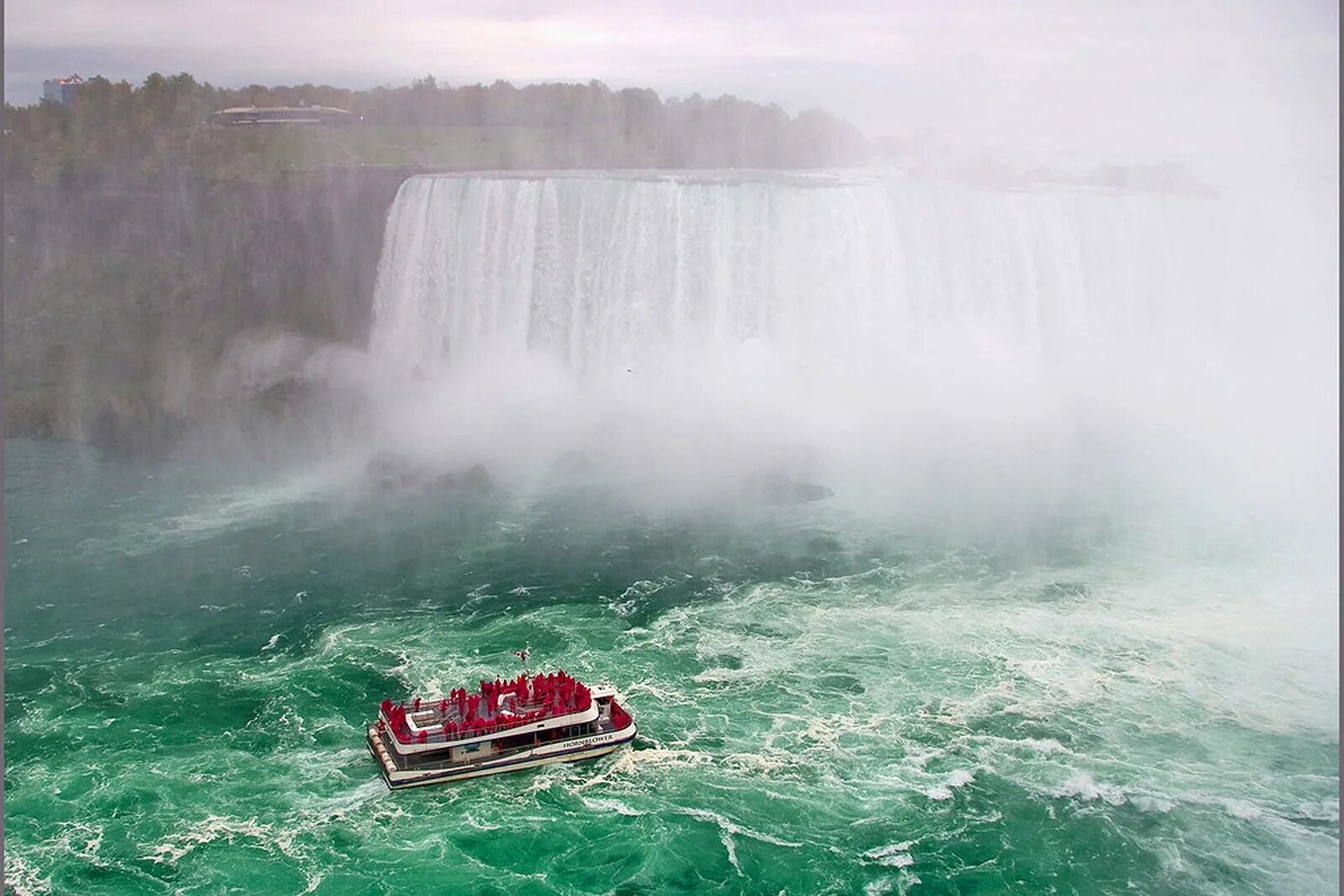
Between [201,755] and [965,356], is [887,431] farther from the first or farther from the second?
[201,755]

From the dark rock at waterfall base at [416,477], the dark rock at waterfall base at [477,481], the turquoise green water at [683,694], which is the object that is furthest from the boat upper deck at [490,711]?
the dark rock at waterfall base at [416,477]

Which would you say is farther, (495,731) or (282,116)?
(282,116)

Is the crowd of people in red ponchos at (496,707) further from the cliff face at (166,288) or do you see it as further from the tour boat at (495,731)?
the cliff face at (166,288)

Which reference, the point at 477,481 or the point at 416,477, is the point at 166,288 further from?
the point at 477,481

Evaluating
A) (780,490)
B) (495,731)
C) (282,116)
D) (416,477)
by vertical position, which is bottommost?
(416,477)

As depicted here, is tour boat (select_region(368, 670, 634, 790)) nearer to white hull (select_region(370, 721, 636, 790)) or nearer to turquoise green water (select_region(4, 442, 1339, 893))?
white hull (select_region(370, 721, 636, 790))

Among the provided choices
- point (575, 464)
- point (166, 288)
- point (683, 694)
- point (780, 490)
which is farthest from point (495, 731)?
point (166, 288)

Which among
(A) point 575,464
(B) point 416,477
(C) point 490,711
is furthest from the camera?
(A) point 575,464
